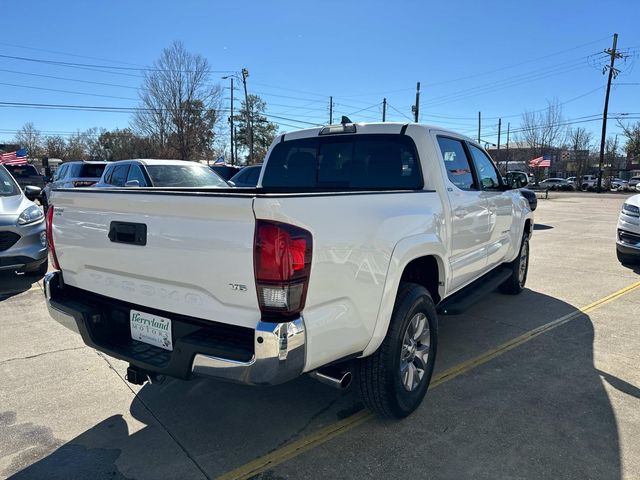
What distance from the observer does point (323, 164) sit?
13.6ft

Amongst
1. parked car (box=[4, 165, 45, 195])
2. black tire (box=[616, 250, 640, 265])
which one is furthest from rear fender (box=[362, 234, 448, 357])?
parked car (box=[4, 165, 45, 195])

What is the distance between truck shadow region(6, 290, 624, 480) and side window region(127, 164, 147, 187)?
21.8 feet

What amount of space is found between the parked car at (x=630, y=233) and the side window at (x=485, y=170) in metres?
3.68

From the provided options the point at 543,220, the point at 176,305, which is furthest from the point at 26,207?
the point at 543,220

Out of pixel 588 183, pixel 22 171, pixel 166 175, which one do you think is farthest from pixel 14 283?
pixel 588 183

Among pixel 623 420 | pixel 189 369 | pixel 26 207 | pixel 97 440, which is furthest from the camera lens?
pixel 26 207

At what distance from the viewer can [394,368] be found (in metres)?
2.89

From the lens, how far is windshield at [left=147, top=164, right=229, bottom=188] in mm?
9578

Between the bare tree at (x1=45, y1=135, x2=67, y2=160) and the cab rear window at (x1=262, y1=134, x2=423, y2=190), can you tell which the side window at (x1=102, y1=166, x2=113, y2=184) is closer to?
the cab rear window at (x1=262, y1=134, x2=423, y2=190)

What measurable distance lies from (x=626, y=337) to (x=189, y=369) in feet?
14.2

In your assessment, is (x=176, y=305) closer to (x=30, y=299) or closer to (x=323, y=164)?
(x=323, y=164)

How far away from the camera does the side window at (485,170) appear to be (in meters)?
A: 4.73

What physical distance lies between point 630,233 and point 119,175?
9978 mm

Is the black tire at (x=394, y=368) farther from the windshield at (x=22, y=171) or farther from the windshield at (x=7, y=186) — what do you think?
the windshield at (x=22, y=171)
